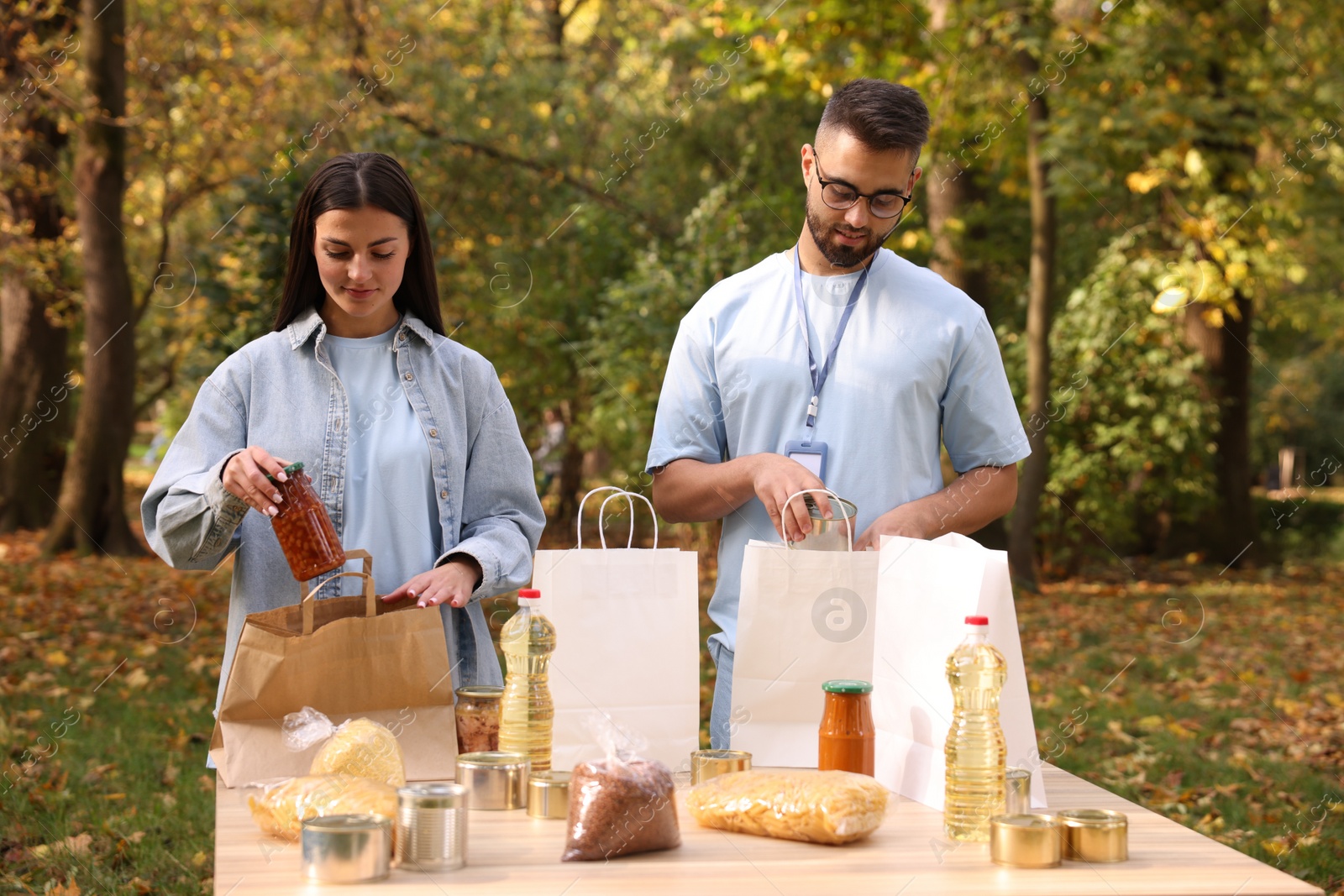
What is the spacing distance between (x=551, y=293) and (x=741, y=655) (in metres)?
11.1

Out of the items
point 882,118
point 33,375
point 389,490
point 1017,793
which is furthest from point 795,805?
point 33,375

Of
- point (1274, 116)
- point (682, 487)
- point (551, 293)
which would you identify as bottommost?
point (682, 487)

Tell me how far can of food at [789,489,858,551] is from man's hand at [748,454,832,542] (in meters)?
0.02

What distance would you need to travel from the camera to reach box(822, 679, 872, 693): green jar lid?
2135 mm

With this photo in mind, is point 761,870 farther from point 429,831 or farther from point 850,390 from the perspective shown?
point 850,390

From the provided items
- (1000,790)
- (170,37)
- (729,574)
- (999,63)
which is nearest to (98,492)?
(170,37)

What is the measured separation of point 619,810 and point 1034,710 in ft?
20.6

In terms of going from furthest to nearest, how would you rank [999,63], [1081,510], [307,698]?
1. [1081,510]
2. [999,63]
3. [307,698]

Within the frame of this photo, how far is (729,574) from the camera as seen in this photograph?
8.82 ft

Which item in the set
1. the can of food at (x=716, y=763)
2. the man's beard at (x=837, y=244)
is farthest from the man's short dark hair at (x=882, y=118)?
the can of food at (x=716, y=763)

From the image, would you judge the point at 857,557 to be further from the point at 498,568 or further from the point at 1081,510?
the point at 1081,510

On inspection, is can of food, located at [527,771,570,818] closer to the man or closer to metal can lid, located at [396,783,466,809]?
metal can lid, located at [396,783,466,809]

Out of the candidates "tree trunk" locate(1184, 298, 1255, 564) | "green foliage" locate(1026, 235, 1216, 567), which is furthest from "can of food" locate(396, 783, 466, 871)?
"tree trunk" locate(1184, 298, 1255, 564)

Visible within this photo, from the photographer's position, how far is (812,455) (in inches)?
102
